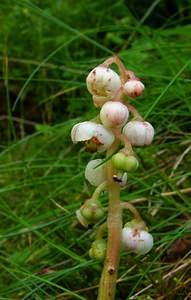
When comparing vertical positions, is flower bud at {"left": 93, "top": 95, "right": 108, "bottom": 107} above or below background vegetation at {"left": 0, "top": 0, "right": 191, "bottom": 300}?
below

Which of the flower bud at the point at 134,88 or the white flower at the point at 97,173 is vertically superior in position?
the flower bud at the point at 134,88

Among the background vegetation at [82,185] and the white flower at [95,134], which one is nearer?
the white flower at [95,134]

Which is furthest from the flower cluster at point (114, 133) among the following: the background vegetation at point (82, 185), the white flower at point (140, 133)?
the background vegetation at point (82, 185)

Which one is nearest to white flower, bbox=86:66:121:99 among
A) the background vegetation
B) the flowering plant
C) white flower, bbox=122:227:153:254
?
the flowering plant

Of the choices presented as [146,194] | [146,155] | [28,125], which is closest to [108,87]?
[146,194]

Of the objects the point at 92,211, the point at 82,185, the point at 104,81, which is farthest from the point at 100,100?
the point at 82,185

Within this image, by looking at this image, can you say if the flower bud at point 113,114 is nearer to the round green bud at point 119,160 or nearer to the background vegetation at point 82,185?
the round green bud at point 119,160

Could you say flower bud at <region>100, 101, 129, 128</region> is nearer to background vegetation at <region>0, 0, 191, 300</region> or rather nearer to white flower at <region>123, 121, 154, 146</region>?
white flower at <region>123, 121, 154, 146</region>

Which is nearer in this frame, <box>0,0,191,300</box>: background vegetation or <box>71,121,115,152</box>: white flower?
<box>71,121,115,152</box>: white flower
